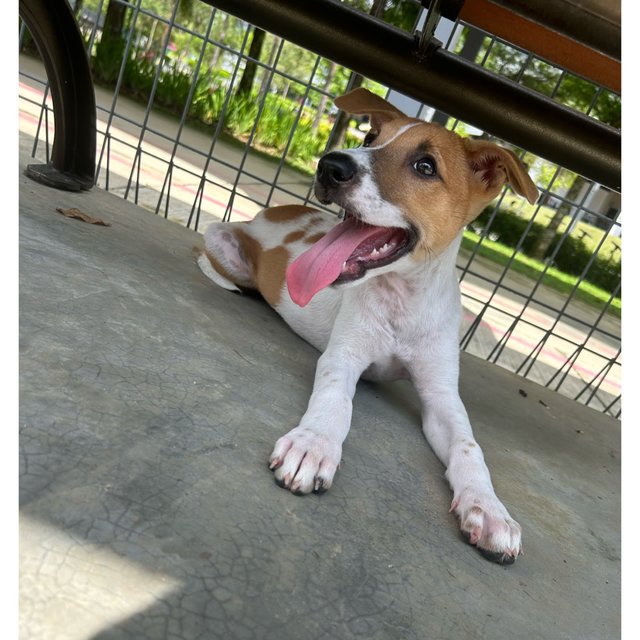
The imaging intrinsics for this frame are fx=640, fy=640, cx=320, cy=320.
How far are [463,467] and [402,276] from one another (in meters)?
0.82

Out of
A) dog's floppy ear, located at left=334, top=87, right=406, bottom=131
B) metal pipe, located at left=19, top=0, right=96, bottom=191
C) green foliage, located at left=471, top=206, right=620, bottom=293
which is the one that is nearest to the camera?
dog's floppy ear, located at left=334, top=87, right=406, bottom=131

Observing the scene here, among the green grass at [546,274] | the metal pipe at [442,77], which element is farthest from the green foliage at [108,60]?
the metal pipe at [442,77]

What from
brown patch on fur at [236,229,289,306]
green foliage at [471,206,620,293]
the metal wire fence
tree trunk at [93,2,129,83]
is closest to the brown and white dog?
brown patch on fur at [236,229,289,306]

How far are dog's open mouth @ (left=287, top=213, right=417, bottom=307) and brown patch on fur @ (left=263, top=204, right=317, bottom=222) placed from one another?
1.13m

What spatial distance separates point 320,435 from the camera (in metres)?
1.92

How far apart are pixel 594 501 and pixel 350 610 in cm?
165

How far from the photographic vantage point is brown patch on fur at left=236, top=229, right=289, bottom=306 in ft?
10.5

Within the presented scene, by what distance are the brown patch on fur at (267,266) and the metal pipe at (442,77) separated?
113 cm

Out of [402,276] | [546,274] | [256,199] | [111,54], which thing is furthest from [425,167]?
[111,54]

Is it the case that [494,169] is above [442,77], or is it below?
below

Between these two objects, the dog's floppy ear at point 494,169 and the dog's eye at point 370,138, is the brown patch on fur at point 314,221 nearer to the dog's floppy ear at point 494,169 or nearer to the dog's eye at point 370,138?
the dog's eye at point 370,138

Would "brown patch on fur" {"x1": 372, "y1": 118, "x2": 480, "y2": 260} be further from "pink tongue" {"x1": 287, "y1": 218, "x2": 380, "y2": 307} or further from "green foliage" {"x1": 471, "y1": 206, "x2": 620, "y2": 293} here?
"green foliage" {"x1": 471, "y1": 206, "x2": 620, "y2": 293}

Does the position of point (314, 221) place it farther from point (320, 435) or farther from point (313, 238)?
point (320, 435)
